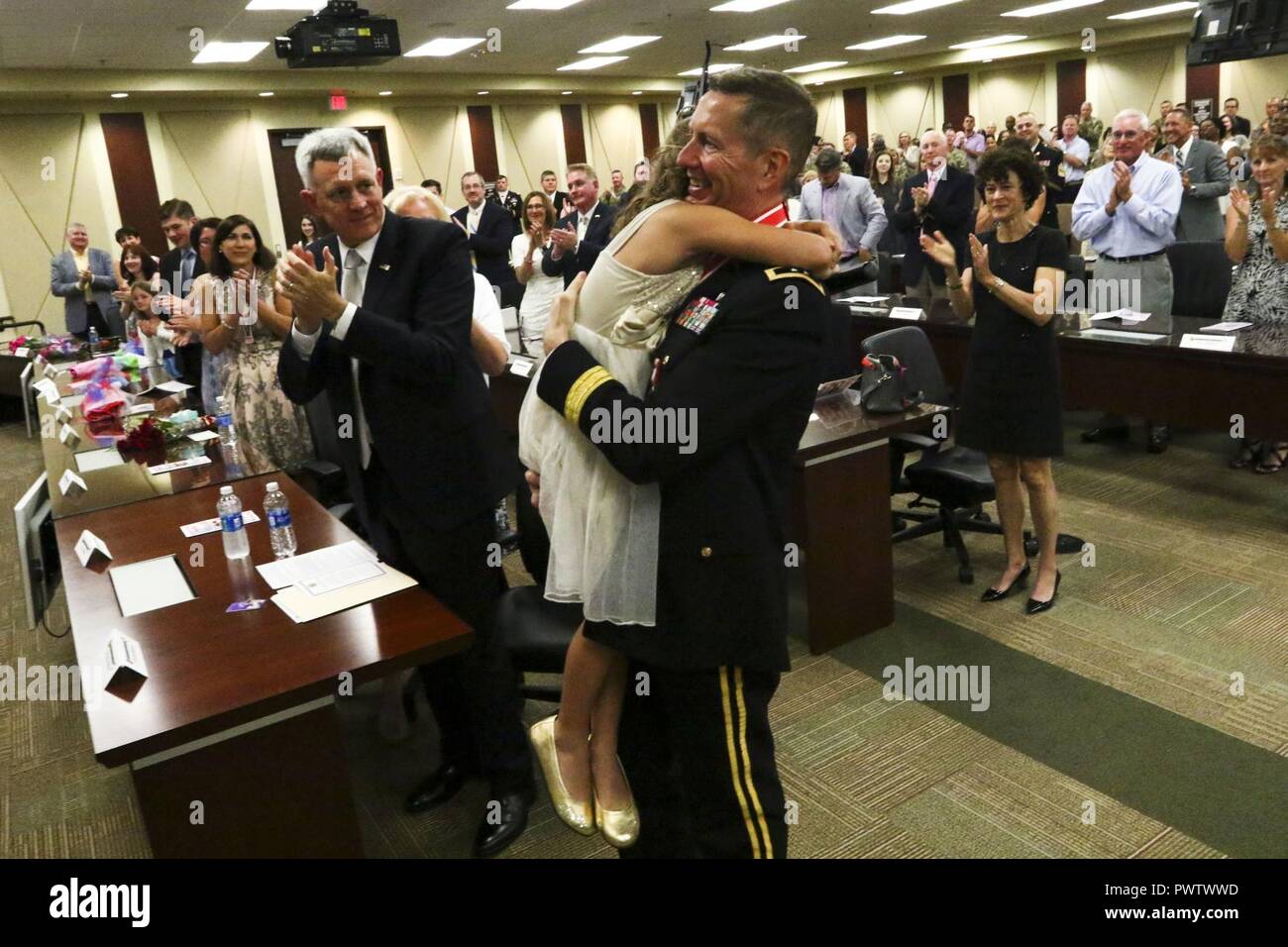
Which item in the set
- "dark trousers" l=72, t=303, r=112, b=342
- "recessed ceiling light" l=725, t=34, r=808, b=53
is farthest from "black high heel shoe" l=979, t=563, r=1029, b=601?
"recessed ceiling light" l=725, t=34, r=808, b=53

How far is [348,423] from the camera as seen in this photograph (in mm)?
2277

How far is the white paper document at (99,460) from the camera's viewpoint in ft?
11.3

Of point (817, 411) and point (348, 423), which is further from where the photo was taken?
point (817, 411)

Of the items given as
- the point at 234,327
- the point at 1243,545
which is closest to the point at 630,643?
the point at 234,327

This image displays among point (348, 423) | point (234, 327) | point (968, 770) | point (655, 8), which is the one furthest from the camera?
point (655, 8)

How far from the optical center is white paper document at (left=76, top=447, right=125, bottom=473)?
3.45m

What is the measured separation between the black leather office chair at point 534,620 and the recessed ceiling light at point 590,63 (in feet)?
41.4

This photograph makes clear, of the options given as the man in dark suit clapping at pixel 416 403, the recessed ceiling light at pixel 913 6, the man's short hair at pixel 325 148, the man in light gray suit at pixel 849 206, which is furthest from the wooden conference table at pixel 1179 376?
the recessed ceiling light at pixel 913 6

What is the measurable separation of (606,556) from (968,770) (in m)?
1.70

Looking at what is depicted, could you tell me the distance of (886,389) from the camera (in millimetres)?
3438

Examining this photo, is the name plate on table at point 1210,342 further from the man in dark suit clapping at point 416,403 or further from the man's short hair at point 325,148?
Result: the man's short hair at point 325,148

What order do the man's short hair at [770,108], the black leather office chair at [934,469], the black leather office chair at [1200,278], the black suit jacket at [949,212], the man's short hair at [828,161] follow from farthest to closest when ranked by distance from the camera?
1. the man's short hair at [828,161]
2. the black suit jacket at [949,212]
3. the black leather office chair at [1200,278]
4. the black leather office chair at [934,469]
5. the man's short hair at [770,108]

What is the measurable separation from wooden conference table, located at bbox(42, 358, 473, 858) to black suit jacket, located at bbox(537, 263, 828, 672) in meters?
0.62
